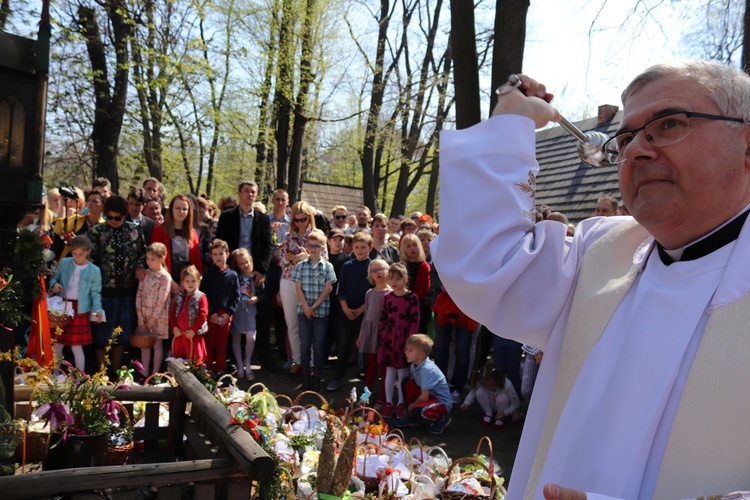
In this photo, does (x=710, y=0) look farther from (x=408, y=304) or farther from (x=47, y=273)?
(x=47, y=273)

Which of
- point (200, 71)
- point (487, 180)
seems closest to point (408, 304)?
point (487, 180)

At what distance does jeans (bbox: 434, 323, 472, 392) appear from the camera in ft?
23.8

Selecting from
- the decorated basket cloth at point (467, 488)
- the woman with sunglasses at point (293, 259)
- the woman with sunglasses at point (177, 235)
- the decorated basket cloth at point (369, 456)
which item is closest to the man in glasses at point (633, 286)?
the decorated basket cloth at point (467, 488)

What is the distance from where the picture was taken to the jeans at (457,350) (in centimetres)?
726

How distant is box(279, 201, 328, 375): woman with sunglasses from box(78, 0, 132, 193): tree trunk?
17.6 feet

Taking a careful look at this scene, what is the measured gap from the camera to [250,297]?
25.4ft

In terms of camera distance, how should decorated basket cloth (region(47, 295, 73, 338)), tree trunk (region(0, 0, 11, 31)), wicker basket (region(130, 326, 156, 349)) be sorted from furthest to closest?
wicker basket (region(130, 326, 156, 349)) → decorated basket cloth (region(47, 295, 73, 338)) → tree trunk (region(0, 0, 11, 31))

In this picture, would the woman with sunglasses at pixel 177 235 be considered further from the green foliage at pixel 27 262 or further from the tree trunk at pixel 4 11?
the green foliage at pixel 27 262

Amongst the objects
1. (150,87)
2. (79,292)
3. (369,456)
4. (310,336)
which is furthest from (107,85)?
(369,456)

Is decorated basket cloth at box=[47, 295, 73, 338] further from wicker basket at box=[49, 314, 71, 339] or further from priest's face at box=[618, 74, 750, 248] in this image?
priest's face at box=[618, 74, 750, 248]

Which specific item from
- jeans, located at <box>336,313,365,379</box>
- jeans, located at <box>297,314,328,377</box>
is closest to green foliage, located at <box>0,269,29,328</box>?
jeans, located at <box>297,314,328,377</box>

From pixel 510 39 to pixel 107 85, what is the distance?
9.04m

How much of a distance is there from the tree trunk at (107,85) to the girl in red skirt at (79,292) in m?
5.41

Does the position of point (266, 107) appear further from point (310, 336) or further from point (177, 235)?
point (310, 336)
